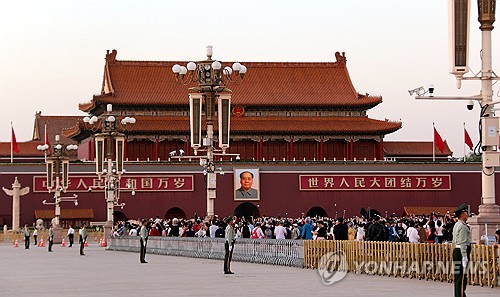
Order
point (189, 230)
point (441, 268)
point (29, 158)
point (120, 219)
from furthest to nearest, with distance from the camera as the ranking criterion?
1. point (29, 158)
2. point (120, 219)
3. point (189, 230)
4. point (441, 268)

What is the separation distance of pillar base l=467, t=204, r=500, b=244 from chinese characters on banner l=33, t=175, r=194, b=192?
145 ft

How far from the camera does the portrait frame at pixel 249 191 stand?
211 ft

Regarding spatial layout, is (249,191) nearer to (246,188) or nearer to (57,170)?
(246,188)

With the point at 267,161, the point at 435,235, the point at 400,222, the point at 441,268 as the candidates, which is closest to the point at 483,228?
the point at 441,268

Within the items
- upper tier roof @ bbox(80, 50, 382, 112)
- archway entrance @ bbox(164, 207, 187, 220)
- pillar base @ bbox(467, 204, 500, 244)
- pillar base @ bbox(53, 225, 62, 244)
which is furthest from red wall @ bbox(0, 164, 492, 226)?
pillar base @ bbox(467, 204, 500, 244)

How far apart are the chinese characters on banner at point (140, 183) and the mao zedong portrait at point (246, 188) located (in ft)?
9.53

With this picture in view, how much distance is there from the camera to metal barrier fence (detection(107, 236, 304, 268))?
1026 inches

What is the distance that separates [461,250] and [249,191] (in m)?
49.0

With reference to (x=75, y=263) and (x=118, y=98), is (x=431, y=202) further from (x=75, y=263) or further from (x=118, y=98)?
(x=75, y=263)

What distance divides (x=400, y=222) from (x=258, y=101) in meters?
37.8

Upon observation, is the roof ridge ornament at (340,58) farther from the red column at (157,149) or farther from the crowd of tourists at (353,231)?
the crowd of tourists at (353,231)

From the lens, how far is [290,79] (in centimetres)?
7231

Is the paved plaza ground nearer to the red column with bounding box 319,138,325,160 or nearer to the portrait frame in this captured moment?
the portrait frame

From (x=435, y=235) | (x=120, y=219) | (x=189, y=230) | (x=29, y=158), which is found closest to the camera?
(x=435, y=235)
